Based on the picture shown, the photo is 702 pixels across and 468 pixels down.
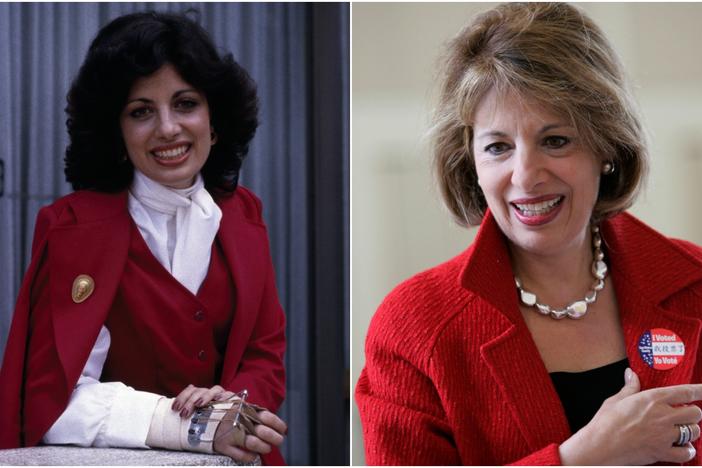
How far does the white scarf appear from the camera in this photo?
2186 millimetres

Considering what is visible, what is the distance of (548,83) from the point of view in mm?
2023

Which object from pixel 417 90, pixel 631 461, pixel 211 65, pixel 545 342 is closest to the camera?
pixel 631 461


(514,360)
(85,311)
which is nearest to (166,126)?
(85,311)

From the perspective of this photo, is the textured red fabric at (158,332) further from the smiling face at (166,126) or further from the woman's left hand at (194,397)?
the smiling face at (166,126)

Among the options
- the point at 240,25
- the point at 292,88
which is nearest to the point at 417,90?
the point at 292,88

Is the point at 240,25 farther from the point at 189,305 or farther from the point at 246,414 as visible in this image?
the point at 246,414

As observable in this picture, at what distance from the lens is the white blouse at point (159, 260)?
2109 millimetres

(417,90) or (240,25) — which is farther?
(417,90)

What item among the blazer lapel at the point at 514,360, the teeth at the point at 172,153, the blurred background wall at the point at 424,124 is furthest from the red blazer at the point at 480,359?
the teeth at the point at 172,153

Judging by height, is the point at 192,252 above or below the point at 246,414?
above

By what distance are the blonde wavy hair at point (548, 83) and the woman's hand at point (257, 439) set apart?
757 mm

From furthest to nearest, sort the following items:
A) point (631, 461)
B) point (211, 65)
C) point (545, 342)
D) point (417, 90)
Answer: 1. point (417, 90)
2. point (211, 65)
3. point (545, 342)
4. point (631, 461)

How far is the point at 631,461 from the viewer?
198cm

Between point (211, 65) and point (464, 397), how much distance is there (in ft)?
3.39
